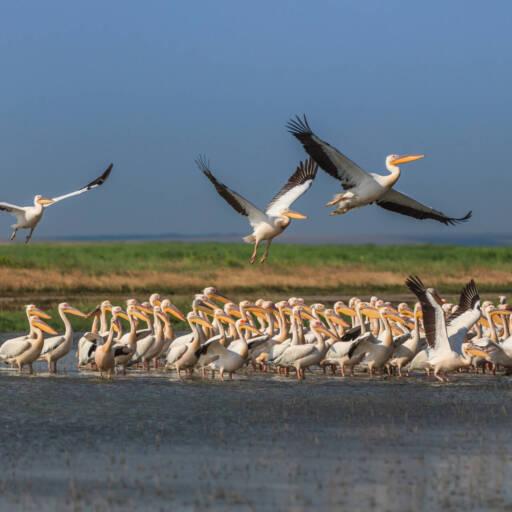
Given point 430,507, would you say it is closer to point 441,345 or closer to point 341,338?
point 441,345

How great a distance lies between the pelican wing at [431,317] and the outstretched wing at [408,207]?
0.98m

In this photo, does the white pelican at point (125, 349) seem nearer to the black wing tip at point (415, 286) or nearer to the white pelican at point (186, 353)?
the white pelican at point (186, 353)

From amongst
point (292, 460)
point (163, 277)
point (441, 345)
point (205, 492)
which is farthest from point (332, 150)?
point (163, 277)

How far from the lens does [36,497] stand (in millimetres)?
7238

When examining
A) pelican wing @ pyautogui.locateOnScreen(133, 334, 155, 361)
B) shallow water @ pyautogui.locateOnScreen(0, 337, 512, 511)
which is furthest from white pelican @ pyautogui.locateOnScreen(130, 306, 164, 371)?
shallow water @ pyautogui.locateOnScreen(0, 337, 512, 511)

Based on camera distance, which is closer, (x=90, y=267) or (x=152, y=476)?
(x=152, y=476)

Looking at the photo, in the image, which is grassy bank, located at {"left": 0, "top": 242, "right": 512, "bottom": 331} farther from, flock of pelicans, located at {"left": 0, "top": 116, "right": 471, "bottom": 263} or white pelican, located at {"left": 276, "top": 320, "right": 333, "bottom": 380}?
white pelican, located at {"left": 276, "top": 320, "right": 333, "bottom": 380}

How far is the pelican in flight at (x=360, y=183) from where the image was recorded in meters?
12.9

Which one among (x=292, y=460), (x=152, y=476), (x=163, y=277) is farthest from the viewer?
(x=163, y=277)

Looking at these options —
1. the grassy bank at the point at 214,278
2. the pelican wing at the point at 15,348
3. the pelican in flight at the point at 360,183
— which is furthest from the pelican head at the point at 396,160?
the grassy bank at the point at 214,278

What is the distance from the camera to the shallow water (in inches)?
287

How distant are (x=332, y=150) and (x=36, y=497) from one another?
6445mm

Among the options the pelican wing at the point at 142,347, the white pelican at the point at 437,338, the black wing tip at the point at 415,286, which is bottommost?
the pelican wing at the point at 142,347

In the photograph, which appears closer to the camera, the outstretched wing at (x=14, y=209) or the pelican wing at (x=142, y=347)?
the pelican wing at (x=142, y=347)
